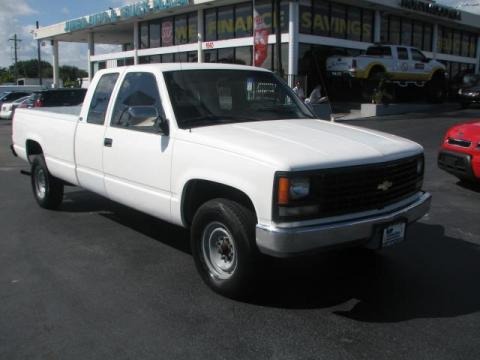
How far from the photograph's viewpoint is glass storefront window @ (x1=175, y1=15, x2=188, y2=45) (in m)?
31.5

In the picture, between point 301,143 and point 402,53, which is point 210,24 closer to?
point 402,53

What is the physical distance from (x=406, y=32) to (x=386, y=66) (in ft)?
35.9

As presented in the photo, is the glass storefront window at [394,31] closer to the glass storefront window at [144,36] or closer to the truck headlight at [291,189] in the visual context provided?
the glass storefront window at [144,36]

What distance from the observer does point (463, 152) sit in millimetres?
7992

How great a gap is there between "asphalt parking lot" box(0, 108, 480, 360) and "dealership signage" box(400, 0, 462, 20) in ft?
87.0

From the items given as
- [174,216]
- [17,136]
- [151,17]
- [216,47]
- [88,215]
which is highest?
[151,17]

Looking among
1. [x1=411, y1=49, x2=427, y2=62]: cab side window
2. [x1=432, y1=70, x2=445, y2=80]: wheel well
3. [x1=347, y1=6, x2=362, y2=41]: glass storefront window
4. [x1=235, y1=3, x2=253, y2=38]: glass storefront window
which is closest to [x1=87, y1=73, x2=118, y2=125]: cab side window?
[x1=411, y1=49, x2=427, y2=62]: cab side window

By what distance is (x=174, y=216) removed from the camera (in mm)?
4703

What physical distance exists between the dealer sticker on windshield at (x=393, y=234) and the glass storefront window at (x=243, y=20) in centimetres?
2457

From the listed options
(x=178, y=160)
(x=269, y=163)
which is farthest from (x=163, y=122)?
(x=269, y=163)

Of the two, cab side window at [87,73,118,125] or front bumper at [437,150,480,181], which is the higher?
cab side window at [87,73,118,125]

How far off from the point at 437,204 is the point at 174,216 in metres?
4.33

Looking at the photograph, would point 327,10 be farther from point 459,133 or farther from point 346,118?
point 459,133

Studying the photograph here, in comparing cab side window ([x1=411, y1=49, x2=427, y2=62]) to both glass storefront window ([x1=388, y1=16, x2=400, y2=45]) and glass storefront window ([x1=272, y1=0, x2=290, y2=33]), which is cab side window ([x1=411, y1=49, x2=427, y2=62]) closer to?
glass storefront window ([x1=272, y1=0, x2=290, y2=33])
